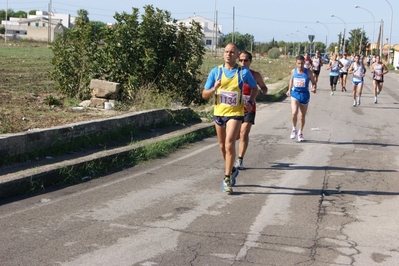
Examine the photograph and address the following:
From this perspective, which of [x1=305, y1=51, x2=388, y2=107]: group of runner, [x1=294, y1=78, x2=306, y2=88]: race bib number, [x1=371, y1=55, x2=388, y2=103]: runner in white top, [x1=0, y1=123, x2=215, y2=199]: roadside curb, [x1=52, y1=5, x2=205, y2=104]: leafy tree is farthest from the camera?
[x1=371, y1=55, x2=388, y2=103]: runner in white top

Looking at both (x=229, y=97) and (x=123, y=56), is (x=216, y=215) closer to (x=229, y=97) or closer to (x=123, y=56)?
(x=229, y=97)

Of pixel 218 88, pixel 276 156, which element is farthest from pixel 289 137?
pixel 218 88

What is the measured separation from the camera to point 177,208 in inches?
296

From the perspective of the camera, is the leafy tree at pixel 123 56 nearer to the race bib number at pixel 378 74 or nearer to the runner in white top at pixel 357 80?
the runner in white top at pixel 357 80

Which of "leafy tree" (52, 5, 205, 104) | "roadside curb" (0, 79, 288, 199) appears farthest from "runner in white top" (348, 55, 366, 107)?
"roadside curb" (0, 79, 288, 199)

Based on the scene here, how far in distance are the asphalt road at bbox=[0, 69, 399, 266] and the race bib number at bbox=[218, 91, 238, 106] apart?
1.19 meters

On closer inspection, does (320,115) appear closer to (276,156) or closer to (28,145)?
(276,156)

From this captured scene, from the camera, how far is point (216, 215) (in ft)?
23.7

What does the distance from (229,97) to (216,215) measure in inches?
73.6

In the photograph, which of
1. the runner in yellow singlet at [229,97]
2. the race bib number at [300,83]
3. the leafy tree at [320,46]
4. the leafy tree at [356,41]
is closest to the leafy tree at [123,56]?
the race bib number at [300,83]

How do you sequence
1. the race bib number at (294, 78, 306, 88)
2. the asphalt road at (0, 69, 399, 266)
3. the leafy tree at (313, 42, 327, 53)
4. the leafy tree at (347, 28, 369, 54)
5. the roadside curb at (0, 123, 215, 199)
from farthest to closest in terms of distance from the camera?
the leafy tree at (313, 42, 327, 53) → the leafy tree at (347, 28, 369, 54) → the race bib number at (294, 78, 306, 88) → the roadside curb at (0, 123, 215, 199) → the asphalt road at (0, 69, 399, 266)

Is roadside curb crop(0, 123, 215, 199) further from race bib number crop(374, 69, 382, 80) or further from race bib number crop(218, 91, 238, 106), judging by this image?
race bib number crop(374, 69, 382, 80)

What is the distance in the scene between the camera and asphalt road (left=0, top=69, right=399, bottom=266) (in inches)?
229

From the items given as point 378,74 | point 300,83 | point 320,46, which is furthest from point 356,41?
point 300,83
